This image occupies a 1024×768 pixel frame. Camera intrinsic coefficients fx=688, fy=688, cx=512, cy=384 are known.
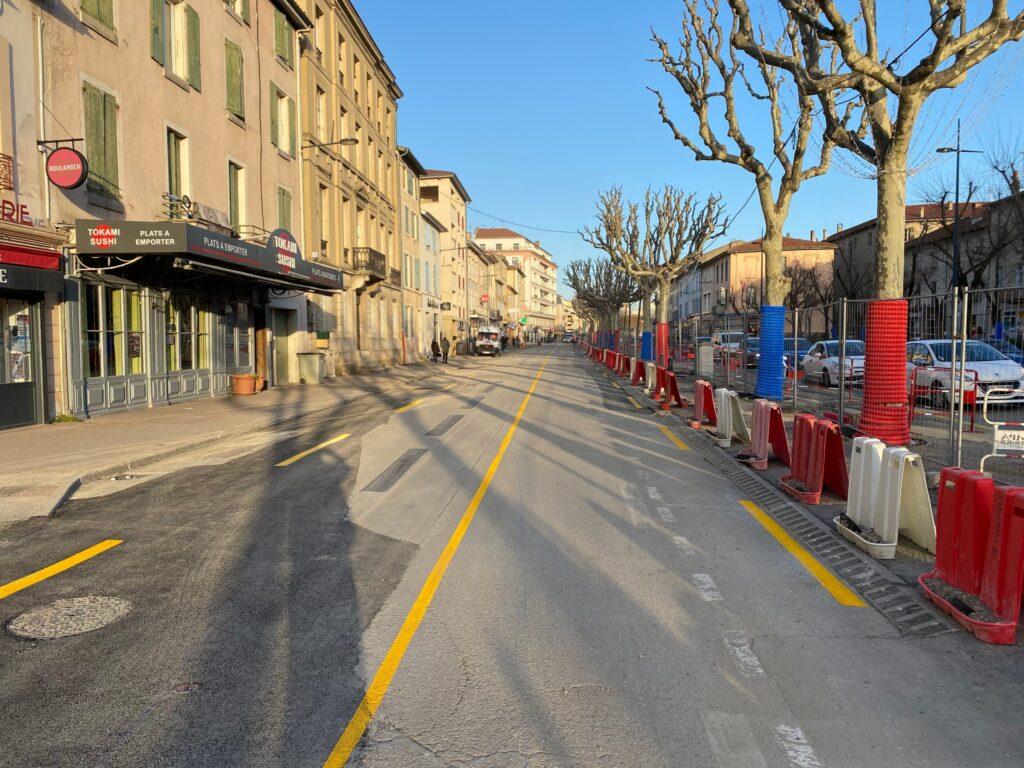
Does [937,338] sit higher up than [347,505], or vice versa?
[937,338]

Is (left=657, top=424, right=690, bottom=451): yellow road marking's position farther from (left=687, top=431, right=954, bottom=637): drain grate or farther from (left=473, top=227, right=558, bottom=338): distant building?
(left=473, top=227, right=558, bottom=338): distant building

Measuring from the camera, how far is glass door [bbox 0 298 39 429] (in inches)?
480

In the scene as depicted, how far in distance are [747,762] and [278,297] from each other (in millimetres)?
23435

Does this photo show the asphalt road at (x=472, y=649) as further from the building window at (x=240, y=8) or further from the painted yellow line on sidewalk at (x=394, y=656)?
the building window at (x=240, y=8)

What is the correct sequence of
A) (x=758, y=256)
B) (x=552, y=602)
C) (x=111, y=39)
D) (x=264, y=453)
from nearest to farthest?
(x=552, y=602)
(x=264, y=453)
(x=111, y=39)
(x=758, y=256)

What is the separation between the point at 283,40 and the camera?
24219mm

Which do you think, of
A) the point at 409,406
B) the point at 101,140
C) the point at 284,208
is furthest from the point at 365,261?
the point at 101,140

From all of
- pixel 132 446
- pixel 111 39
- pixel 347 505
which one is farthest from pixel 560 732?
pixel 111 39

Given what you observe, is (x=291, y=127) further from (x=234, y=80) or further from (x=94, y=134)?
(x=94, y=134)

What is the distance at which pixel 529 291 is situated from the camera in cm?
14438

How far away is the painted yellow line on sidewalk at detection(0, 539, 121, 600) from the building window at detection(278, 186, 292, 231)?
1922 cm

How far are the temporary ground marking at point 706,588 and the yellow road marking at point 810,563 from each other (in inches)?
31.4

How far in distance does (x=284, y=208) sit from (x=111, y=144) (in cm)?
964

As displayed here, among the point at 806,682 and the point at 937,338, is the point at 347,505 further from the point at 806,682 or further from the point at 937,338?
the point at 937,338
